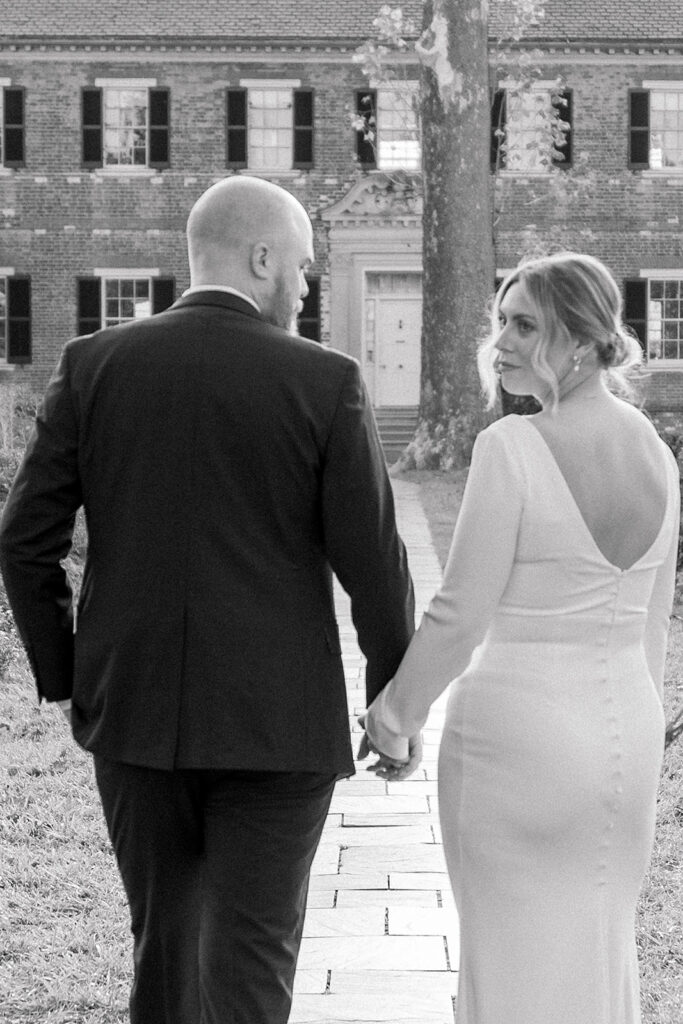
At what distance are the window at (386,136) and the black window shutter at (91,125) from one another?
4634mm

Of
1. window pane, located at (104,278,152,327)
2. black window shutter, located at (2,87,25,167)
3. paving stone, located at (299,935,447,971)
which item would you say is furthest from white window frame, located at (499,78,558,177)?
paving stone, located at (299,935,447,971)

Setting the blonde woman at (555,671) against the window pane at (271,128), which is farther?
the window pane at (271,128)

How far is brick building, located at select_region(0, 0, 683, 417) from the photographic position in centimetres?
2694

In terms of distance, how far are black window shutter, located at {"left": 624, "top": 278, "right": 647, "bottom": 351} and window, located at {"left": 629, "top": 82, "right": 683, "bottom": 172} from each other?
2.10 meters

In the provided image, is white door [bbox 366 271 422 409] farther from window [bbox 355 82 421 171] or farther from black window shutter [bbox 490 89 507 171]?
black window shutter [bbox 490 89 507 171]

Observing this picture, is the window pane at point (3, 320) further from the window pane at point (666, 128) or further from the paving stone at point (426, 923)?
the paving stone at point (426, 923)

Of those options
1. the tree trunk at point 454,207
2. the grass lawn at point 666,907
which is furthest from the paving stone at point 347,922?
the tree trunk at point 454,207

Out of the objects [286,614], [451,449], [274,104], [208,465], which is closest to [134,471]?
[208,465]

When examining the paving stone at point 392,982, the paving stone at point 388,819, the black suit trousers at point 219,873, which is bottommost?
the paving stone at point 388,819

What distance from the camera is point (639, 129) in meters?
27.3

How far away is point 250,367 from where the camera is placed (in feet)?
8.98

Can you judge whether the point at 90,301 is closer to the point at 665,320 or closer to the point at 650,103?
the point at 665,320

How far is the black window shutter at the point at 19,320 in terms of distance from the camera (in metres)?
27.0

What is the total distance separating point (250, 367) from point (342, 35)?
25437mm
